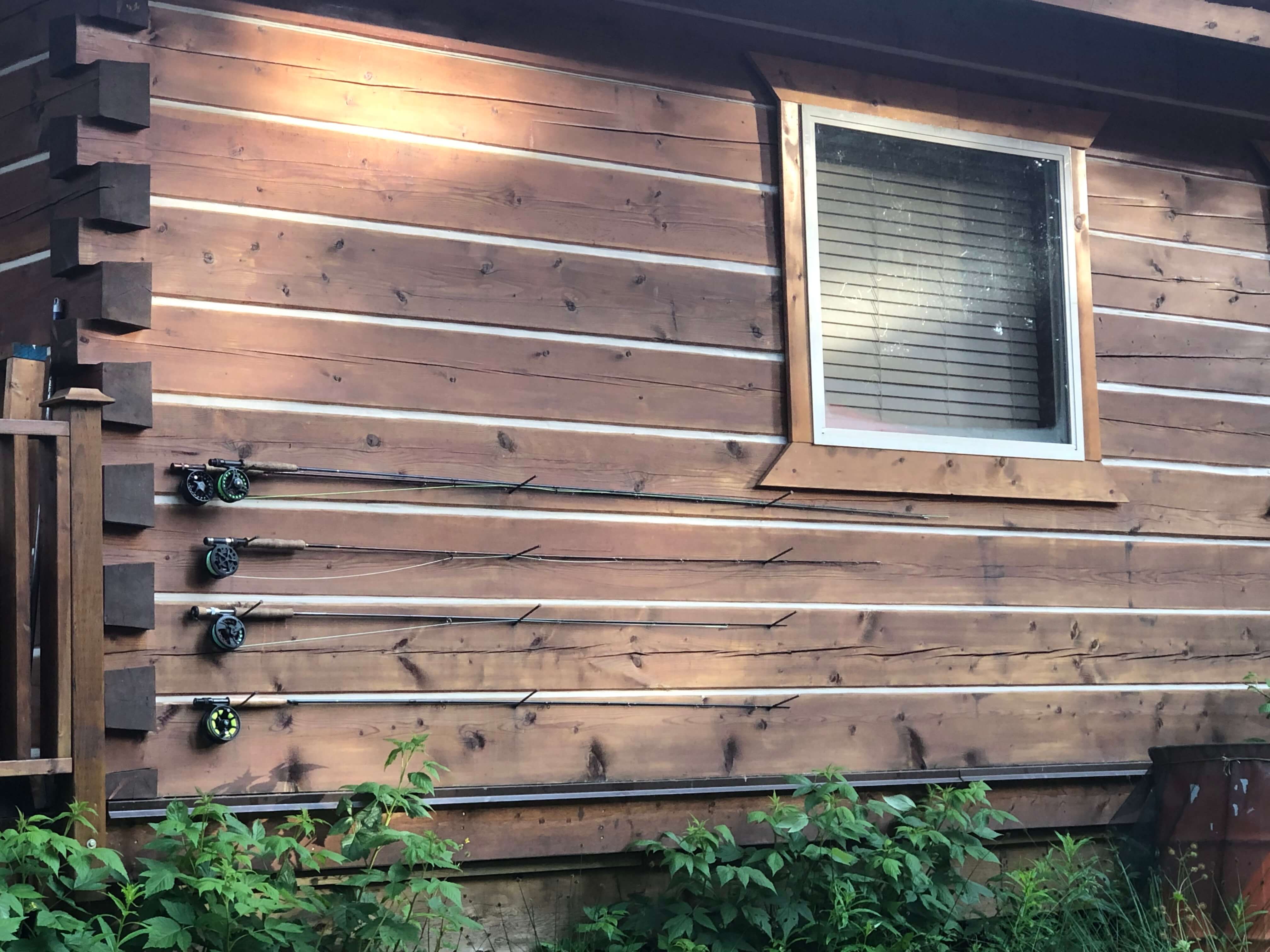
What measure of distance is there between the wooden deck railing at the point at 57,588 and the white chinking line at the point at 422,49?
127cm

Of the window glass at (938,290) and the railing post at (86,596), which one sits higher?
the window glass at (938,290)

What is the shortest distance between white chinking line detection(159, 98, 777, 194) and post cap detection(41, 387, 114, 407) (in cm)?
96

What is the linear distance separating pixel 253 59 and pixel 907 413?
2.52 meters

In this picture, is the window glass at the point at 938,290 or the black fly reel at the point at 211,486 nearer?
the black fly reel at the point at 211,486

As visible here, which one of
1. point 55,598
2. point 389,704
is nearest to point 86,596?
point 55,598

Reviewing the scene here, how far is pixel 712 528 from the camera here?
14.3 ft

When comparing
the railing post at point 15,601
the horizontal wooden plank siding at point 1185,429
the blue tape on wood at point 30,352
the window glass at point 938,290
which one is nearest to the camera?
the railing post at point 15,601

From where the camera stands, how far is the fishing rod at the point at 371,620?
3.65 metres

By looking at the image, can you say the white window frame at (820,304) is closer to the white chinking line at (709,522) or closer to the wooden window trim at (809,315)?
the wooden window trim at (809,315)

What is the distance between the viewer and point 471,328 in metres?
4.12

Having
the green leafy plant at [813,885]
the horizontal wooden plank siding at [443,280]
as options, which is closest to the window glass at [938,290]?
the horizontal wooden plank siding at [443,280]

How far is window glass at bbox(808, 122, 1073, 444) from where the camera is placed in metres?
4.67

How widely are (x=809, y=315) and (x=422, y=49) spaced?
1582mm

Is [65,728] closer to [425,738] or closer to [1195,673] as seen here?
[425,738]
